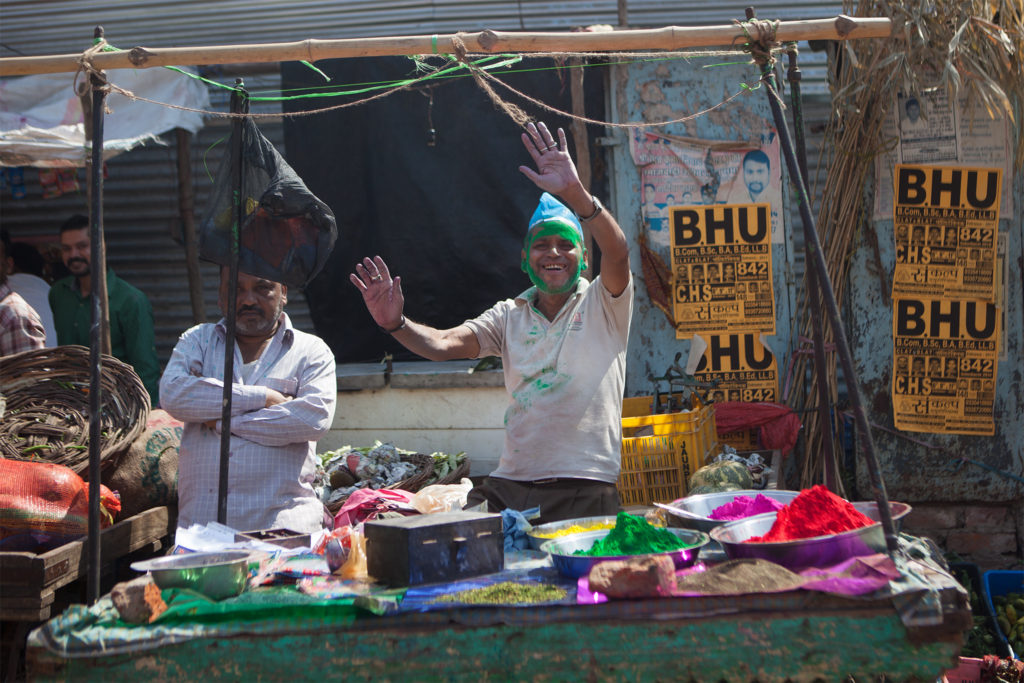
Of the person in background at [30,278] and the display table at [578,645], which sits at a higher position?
the person in background at [30,278]

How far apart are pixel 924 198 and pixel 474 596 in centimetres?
385

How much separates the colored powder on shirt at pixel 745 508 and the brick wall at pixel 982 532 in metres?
2.65

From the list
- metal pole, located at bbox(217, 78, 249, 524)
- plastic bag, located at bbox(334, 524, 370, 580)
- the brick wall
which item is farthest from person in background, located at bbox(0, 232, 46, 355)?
the brick wall

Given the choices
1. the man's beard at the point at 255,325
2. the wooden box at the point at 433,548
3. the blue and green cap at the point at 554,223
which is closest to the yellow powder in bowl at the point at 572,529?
the wooden box at the point at 433,548

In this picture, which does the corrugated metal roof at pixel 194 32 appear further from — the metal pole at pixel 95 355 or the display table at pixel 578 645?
the display table at pixel 578 645

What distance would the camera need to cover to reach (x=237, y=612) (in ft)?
7.29

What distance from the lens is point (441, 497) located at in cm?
414

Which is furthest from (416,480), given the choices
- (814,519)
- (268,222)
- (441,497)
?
(814,519)

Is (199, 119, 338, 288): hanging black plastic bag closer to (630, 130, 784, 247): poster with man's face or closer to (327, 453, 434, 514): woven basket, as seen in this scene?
(327, 453, 434, 514): woven basket

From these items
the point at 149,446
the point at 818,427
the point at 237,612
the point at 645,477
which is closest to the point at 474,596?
the point at 237,612

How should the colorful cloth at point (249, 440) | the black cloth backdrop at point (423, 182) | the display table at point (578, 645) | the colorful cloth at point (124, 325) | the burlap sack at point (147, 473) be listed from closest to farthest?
the display table at point (578, 645) → the colorful cloth at point (249, 440) → the burlap sack at point (147, 473) → the colorful cloth at point (124, 325) → the black cloth backdrop at point (423, 182)

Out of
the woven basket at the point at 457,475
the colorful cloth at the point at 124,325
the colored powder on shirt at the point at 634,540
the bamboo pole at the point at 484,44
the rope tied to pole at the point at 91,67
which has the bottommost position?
the woven basket at the point at 457,475

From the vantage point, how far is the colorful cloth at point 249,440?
3.56 metres

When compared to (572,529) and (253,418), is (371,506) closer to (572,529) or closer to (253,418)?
(253,418)
